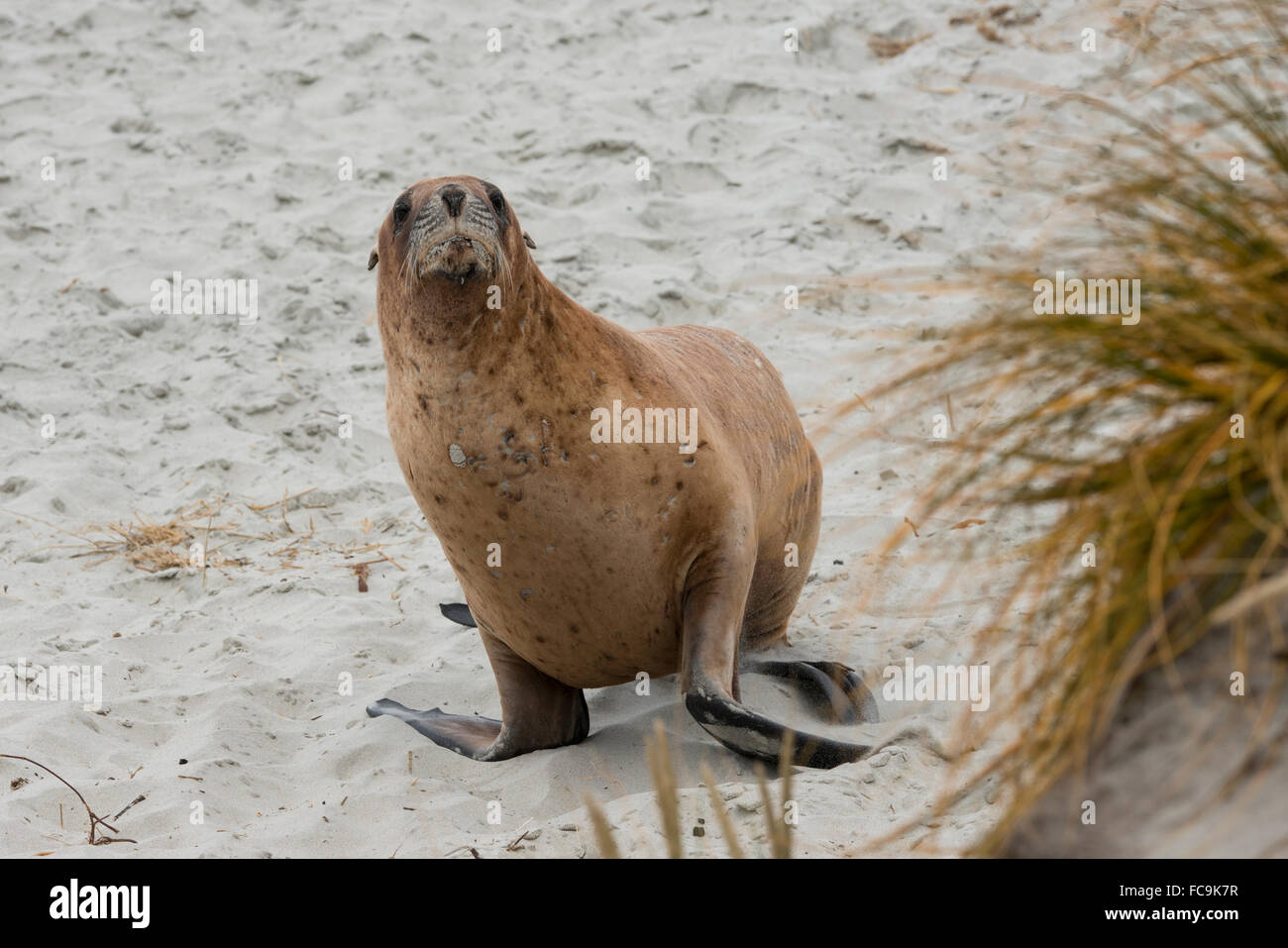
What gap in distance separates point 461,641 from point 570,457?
5.24 feet

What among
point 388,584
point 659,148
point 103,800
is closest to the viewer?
point 103,800

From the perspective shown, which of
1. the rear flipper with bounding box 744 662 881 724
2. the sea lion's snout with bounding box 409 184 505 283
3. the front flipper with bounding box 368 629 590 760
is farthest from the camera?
the rear flipper with bounding box 744 662 881 724

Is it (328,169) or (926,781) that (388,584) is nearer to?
(926,781)

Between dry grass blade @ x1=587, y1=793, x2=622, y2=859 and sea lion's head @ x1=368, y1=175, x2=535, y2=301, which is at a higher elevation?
sea lion's head @ x1=368, y1=175, x2=535, y2=301

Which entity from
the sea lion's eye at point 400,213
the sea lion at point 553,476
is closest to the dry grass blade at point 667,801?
the sea lion at point 553,476

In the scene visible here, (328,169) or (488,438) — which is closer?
(488,438)

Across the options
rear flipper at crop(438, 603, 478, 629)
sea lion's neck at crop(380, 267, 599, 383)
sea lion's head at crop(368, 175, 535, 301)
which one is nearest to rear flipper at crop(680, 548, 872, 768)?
sea lion's neck at crop(380, 267, 599, 383)

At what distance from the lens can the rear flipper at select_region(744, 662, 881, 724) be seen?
430cm

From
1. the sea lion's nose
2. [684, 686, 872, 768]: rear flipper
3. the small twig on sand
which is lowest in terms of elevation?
the small twig on sand

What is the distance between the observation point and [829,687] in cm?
439

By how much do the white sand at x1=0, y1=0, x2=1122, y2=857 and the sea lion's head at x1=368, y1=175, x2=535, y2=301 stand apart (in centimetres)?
78

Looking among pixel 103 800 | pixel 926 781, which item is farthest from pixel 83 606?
pixel 926 781

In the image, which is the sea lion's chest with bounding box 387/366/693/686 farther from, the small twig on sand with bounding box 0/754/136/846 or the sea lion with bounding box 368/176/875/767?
the small twig on sand with bounding box 0/754/136/846

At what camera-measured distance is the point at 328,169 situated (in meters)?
8.30
